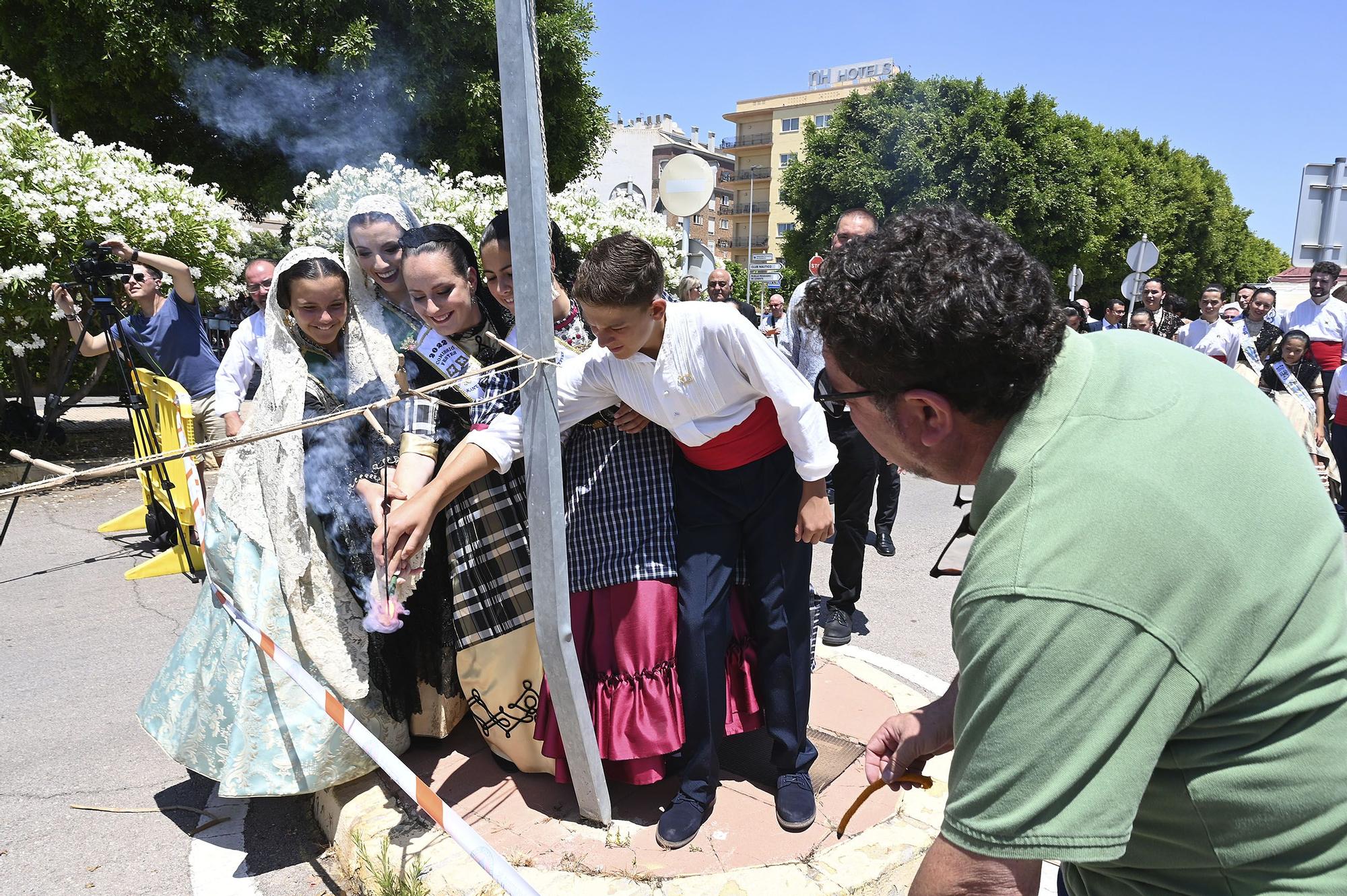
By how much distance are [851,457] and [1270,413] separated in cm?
344

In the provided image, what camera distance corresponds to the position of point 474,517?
2.59 m

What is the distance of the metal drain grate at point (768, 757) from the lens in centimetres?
276

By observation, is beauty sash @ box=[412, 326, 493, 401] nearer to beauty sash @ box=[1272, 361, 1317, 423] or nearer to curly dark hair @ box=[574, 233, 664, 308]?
curly dark hair @ box=[574, 233, 664, 308]

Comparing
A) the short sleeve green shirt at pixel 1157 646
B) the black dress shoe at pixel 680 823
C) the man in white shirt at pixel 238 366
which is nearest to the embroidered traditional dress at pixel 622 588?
the black dress shoe at pixel 680 823

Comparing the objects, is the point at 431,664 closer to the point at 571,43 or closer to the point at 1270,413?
the point at 1270,413

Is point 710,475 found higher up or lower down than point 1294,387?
higher up

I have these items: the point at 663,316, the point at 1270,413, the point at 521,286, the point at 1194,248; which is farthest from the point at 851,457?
the point at 1194,248

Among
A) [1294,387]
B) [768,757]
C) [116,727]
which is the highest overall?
[1294,387]

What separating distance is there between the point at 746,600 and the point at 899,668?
1698mm

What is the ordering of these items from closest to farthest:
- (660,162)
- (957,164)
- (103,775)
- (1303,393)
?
(103,775), (1303,393), (957,164), (660,162)

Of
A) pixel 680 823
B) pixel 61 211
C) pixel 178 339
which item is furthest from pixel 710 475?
pixel 61 211

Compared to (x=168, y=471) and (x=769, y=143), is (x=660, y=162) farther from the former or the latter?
(x=168, y=471)

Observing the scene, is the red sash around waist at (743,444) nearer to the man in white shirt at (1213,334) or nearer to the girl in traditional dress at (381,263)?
the girl in traditional dress at (381,263)

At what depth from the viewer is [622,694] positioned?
8.22 ft
